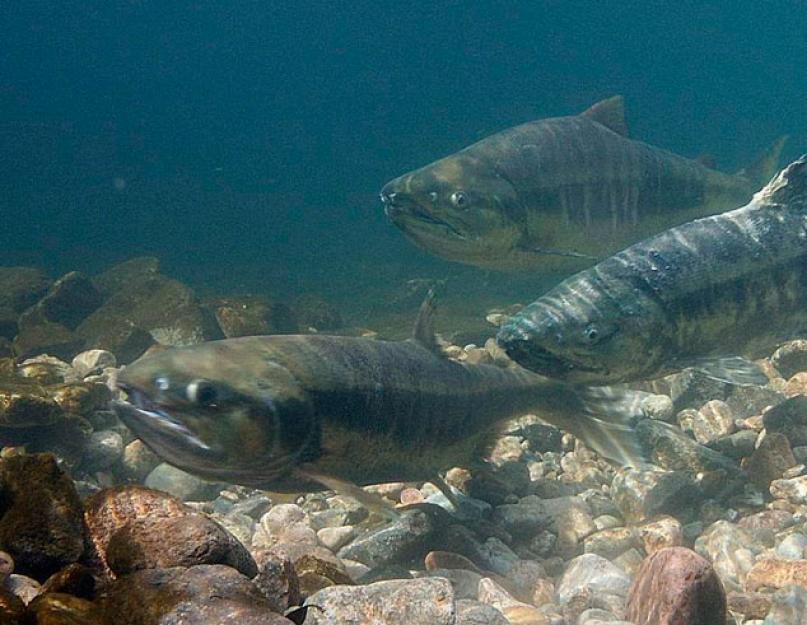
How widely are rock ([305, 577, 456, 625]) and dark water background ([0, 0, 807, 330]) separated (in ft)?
47.0

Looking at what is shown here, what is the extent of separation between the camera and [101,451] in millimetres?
6285

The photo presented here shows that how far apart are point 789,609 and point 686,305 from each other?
285 centimetres

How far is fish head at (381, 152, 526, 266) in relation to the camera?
307 inches

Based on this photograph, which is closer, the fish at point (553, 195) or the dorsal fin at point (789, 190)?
the dorsal fin at point (789, 190)

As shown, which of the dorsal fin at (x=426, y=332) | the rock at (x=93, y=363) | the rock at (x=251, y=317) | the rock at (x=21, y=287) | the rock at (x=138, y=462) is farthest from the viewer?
the rock at (x=21, y=287)

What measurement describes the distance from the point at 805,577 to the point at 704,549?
2.91ft

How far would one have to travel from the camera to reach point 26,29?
141 metres

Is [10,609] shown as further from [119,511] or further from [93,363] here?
[93,363]

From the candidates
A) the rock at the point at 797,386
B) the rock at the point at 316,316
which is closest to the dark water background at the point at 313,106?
the rock at the point at 316,316

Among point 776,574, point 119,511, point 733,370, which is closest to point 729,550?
point 776,574

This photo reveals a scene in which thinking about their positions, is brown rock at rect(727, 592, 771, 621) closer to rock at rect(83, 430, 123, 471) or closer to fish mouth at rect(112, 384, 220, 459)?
fish mouth at rect(112, 384, 220, 459)

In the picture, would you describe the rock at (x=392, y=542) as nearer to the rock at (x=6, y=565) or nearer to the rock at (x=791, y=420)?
the rock at (x=6, y=565)

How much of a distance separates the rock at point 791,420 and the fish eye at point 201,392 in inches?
187

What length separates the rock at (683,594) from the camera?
3.12 meters
